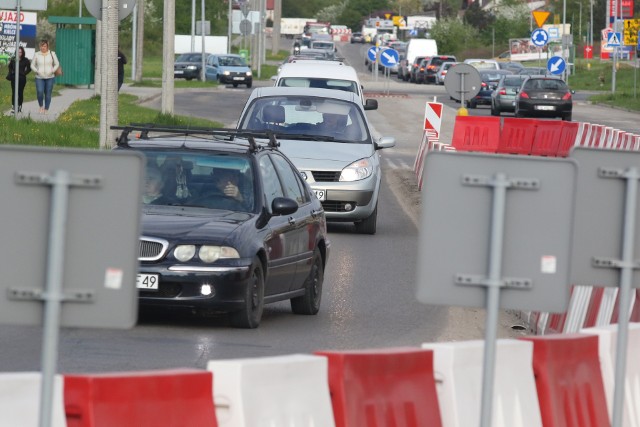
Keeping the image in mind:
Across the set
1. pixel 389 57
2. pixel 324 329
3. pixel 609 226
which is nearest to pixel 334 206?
pixel 324 329

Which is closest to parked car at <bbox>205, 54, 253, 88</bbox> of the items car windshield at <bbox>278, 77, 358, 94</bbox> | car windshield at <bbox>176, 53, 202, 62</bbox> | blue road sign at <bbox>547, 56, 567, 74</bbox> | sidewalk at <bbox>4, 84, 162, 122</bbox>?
car windshield at <bbox>176, 53, 202, 62</bbox>

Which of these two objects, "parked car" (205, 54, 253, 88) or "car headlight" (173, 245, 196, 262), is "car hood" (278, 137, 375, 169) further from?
"parked car" (205, 54, 253, 88)

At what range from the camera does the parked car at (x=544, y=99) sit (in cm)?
5056

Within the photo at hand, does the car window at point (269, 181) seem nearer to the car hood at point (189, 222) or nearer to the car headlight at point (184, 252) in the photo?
the car hood at point (189, 222)

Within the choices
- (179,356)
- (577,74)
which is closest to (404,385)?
(179,356)

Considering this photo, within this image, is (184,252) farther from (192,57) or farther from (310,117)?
(192,57)

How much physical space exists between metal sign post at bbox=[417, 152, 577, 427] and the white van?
18.6 metres

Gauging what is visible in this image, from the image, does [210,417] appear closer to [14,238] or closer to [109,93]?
[14,238]

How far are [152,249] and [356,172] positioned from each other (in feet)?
25.9

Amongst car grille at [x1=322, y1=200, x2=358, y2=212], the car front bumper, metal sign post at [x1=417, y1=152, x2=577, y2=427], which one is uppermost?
metal sign post at [x1=417, y1=152, x2=577, y2=427]

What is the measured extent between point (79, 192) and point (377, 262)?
450 inches

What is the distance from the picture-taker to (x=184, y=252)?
1109 centimetres

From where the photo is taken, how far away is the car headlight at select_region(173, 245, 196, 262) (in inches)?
436

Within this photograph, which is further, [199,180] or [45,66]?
[45,66]
